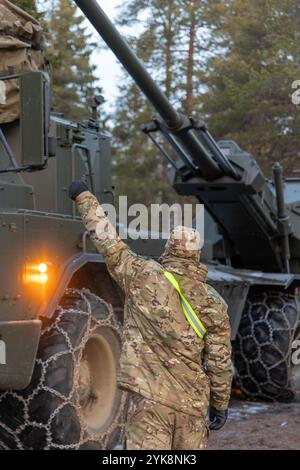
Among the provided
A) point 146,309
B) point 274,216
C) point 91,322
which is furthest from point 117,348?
point 274,216

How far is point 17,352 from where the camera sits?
4773 mm

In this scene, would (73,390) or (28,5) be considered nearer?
(73,390)

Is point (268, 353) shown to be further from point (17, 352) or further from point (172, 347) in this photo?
point (172, 347)

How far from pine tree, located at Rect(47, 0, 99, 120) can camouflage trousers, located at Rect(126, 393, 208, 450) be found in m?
17.2

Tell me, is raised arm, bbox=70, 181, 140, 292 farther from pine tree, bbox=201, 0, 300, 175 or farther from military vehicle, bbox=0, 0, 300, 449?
pine tree, bbox=201, 0, 300, 175

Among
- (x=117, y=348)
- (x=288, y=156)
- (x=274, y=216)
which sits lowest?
(x=117, y=348)

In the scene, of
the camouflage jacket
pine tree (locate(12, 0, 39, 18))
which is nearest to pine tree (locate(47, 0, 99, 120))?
pine tree (locate(12, 0, 39, 18))

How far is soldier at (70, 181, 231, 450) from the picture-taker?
12.4ft

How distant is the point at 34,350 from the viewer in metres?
4.86

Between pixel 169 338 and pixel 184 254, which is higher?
pixel 184 254

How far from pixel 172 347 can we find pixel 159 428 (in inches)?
14.7

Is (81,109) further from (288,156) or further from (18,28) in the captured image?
(18,28)

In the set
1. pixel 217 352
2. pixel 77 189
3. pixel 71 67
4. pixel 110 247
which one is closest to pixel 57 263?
pixel 77 189
